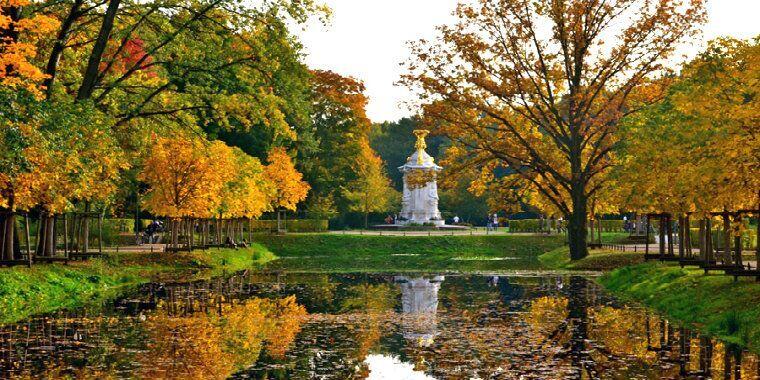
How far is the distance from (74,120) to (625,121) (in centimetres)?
2970

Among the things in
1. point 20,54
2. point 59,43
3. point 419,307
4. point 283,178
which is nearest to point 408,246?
point 283,178

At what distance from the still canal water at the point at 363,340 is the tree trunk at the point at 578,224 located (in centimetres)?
1983

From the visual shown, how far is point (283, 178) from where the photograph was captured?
80375 mm

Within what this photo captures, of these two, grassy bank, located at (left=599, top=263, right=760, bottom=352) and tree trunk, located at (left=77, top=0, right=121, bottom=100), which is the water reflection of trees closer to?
grassy bank, located at (left=599, top=263, right=760, bottom=352)

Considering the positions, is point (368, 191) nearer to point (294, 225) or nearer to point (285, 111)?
point (294, 225)

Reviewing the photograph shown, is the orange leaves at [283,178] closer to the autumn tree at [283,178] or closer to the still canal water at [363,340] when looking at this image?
the autumn tree at [283,178]

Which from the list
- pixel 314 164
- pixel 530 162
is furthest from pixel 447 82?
pixel 314 164

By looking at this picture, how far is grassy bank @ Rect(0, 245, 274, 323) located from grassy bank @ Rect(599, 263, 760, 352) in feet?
60.1

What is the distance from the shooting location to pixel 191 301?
3106cm

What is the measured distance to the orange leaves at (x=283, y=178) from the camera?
79.9 meters

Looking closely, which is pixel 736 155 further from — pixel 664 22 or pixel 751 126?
pixel 664 22

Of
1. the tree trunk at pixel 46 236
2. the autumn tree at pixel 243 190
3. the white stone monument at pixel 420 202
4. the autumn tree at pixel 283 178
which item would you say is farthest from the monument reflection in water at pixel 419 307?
the white stone monument at pixel 420 202

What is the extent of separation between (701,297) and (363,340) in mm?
11223

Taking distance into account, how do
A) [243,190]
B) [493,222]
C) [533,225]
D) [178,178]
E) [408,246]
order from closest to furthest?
[178,178] → [243,190] → [408,246] → [533,225] → [493,222]
